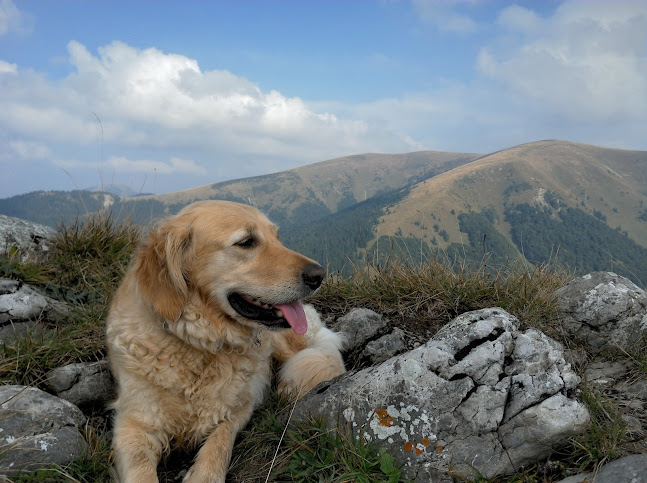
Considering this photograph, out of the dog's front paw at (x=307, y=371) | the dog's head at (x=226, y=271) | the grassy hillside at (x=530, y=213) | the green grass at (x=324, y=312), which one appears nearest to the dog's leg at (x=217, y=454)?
the green grass at (x=324, y=312)

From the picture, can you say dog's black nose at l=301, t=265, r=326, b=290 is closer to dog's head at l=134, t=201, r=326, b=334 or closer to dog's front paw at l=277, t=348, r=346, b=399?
dog's head at l=134, t=201, r=326, b=334

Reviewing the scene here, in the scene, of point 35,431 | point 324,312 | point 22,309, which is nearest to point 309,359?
point 324,312

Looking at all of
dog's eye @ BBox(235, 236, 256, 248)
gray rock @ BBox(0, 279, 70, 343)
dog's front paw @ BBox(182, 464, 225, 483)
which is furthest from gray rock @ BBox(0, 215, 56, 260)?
dog's front paw @ BBox(182, 464, 225, 483)

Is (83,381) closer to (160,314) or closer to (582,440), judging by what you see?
(160,314)

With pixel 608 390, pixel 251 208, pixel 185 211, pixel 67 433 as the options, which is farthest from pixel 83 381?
pixel 608 390

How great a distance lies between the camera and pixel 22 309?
4.72 metres

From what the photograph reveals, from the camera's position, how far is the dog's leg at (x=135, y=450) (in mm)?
3014

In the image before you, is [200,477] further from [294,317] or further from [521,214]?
[521,214]

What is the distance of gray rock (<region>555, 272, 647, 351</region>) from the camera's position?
14.2 feet

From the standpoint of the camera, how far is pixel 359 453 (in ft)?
9.50

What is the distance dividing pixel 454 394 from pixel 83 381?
10.3 ft

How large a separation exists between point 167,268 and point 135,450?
4.16 ft

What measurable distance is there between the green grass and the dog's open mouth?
71 centimetres

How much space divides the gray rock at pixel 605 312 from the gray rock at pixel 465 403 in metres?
1.29
